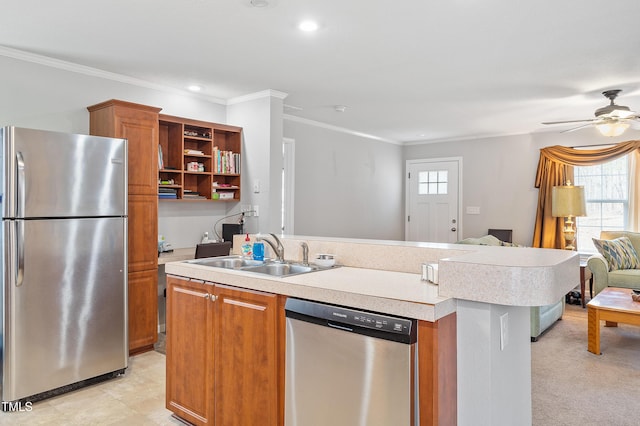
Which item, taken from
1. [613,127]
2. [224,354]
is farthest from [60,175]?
[613,127]

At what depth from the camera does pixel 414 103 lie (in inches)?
198

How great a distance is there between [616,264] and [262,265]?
465 centimetres

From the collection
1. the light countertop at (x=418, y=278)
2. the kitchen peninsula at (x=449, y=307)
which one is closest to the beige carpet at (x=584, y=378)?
the kitchen peninsula at (x=449, y=307)

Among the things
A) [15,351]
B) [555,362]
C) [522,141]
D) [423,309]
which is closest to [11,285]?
[15,351]

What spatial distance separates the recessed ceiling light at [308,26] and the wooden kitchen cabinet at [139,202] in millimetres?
1646

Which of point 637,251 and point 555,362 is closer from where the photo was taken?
point 555,362

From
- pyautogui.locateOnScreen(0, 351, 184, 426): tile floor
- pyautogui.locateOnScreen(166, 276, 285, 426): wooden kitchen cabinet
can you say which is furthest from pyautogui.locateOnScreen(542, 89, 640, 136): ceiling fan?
pyautogui.locateOnScreen(0, 351, 184, 426): tile floor

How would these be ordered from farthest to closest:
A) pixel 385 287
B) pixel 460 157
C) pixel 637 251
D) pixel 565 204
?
pixel 460 157
pixel 565 204
pixel 637 251
pixel 385 287

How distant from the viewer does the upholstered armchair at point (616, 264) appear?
4.95 meters

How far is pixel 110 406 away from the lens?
276 centimetres

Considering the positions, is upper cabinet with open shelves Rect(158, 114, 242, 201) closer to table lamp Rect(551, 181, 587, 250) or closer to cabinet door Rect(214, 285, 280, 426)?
cabinet door Rect(214, 285, 280, 426)

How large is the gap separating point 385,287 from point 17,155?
244 centimetres

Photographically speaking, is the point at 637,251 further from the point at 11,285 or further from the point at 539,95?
the point at 11,285

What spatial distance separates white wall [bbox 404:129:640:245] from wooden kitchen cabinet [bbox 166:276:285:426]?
6.01 m
